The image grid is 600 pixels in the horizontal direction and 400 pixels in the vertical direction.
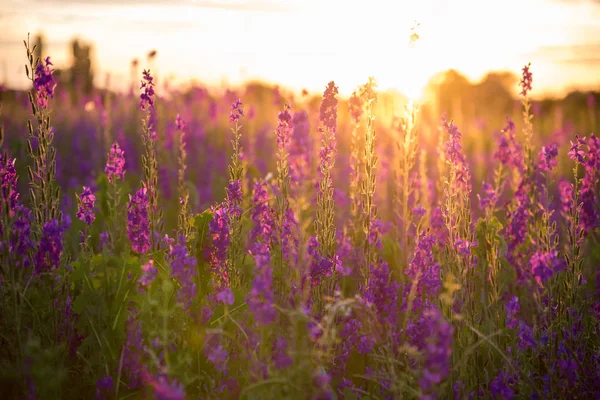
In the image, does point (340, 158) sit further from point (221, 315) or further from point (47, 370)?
point (47, 370)

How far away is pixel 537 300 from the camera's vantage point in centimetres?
273

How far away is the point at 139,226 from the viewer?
3.14 metres

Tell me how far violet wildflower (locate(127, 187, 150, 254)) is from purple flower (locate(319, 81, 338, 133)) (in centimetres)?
118

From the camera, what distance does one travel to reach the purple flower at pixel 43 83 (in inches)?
116

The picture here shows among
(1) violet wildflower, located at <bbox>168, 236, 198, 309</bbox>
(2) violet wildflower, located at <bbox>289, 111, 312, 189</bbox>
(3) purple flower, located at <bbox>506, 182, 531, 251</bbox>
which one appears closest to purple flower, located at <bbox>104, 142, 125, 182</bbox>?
(1) violet wildflower, located at <bbox>168, 236, 198, 309</bbox>

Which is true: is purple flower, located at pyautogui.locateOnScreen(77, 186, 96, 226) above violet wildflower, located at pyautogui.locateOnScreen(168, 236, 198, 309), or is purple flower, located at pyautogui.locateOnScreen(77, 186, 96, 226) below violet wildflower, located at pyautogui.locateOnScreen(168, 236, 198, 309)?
above

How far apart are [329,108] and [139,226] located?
4.32ft

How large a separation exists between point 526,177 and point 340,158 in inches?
344

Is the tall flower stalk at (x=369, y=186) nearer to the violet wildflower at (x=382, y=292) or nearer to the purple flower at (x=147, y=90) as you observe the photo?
the violet wildflower at (x=382, y=292)

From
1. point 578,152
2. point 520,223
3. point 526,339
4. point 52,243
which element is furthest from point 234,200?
point 578,152

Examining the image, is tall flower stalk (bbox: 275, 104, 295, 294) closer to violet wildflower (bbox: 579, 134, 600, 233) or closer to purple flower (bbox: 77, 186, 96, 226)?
purple flower (bbox: 77, 186, 96, 226)

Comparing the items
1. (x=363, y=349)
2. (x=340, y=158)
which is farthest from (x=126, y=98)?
(x=363, y=349)

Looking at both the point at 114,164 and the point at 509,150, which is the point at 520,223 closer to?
the point at 509,150

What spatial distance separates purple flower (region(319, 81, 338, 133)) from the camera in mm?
3248
